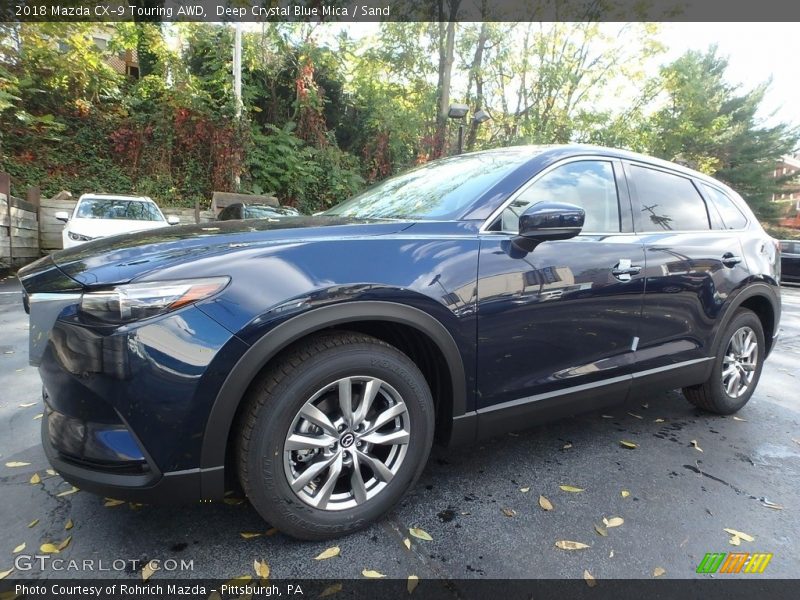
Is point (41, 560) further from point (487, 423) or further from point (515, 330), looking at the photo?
point (515, 330)

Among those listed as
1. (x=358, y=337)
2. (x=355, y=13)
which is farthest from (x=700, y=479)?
(x=355, y=13)

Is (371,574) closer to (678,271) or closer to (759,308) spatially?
(678,271)

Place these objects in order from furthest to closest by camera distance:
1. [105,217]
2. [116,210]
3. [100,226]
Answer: [116,210]
[105,217]
[100,226]

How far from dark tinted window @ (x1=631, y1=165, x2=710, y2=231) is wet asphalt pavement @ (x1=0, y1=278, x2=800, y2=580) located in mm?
1131

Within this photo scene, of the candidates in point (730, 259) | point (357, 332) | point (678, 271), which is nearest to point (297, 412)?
point (357, 332)

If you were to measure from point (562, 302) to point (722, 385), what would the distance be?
183 cm

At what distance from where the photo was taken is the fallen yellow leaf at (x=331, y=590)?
173cm

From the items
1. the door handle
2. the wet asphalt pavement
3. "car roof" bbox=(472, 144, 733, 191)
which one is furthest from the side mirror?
the door handle

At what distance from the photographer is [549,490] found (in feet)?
8.01

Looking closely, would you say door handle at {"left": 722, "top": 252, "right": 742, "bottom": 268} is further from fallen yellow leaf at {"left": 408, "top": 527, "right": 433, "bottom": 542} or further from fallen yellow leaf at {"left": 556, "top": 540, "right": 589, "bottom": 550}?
fallen yellow leaf at {"left": 408, "top": 527, "right": 433, "bottom": 542}

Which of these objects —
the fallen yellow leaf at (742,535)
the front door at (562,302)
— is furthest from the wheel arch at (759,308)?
the fallen yellow leaf at (742,535)

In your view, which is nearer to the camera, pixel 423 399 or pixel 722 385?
pixel 423 399

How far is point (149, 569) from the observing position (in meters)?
1.79

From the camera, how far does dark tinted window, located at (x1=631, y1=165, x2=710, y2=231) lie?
9.82 feet
